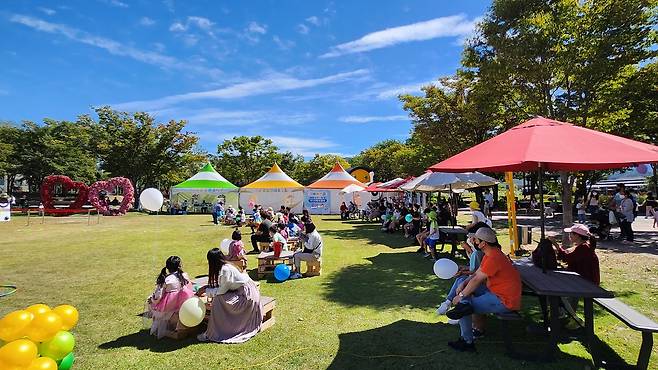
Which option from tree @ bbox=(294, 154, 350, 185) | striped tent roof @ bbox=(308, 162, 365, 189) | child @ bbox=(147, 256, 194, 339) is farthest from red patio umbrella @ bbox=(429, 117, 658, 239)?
tree @ bbox=(294, 154, 350, 185)

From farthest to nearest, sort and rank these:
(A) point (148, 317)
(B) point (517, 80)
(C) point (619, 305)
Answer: (B) point (517, 80) < (A) point (148, 317) < (C) point (619, 305)

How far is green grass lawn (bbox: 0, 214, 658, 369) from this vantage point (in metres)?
4.24

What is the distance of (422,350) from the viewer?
174 inches

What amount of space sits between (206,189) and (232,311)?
25.1 m

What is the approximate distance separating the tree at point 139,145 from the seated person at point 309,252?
33.0 meters

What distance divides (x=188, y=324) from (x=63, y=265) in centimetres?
709

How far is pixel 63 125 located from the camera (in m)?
39.9

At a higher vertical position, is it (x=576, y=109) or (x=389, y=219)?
(x=576, y=109)

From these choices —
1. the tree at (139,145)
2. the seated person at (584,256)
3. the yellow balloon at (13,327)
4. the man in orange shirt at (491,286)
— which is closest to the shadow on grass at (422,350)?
the man in orange shirt at (491,286)

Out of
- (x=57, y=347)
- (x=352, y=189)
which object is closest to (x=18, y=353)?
(x=57, y=347)

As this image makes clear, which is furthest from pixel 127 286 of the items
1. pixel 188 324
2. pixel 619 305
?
pixel 619 305

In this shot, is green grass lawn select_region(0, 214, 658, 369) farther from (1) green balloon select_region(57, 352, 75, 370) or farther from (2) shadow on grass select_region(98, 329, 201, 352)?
(1) green balloon select_region(57, 352, 75, 370)

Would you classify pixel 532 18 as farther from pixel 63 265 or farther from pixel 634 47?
pixel 63 265

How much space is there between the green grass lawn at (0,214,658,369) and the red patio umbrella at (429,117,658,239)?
2125mm
